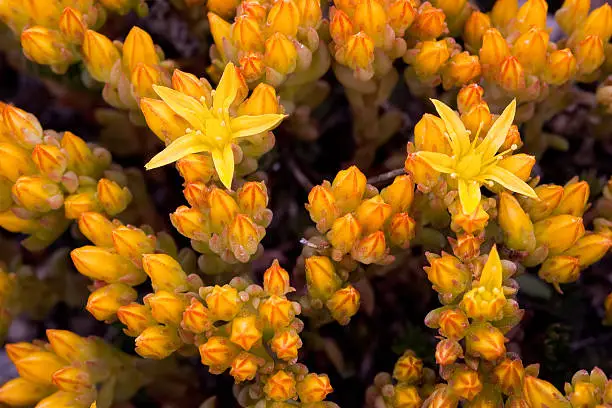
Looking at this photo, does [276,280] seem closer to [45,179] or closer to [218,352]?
[218,352]

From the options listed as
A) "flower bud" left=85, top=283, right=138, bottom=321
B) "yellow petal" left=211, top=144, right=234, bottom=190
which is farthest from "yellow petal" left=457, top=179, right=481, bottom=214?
"flower bud" left=85, top=283, right=138, bottom=321

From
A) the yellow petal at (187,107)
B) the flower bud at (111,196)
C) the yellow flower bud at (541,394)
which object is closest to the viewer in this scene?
the yellow flower bud at (541,394)

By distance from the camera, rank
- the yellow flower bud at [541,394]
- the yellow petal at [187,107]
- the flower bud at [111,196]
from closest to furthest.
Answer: the yellow flower bud at [541,394] → the yellow petal at [187,107] → the flower bud at [111,196]

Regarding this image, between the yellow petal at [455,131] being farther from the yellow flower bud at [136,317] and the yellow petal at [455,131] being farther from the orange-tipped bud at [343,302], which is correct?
the yellow flower bud at [136,317]

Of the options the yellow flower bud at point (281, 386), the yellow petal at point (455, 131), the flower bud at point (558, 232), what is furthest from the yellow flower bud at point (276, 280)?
the flower bud at point (558, 232)

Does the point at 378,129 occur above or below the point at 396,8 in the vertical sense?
below

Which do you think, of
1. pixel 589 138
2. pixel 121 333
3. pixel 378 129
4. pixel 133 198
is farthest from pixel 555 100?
pixel 121 333

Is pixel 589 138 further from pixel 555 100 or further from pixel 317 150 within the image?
pixel 317 150
